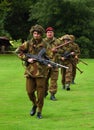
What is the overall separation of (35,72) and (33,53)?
449 mm

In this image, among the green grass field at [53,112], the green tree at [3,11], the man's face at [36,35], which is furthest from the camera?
the green tree at [3,11]

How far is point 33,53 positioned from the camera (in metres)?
11.6

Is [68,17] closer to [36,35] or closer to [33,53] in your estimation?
[33,53]

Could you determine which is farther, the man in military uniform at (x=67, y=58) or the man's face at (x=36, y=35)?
the man in military uniform at (x=67, y=58)

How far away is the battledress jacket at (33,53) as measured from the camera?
37.8ft

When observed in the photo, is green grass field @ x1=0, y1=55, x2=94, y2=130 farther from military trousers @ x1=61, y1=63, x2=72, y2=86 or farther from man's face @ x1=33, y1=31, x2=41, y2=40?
man's face @ x1=33, y1=31, x2=41, y2=40

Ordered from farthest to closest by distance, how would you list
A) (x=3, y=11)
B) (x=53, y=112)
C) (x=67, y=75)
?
1. (x=3, y=11)
2. (x=67, y=75)
3. (x=53, y=112)

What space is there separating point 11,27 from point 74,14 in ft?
35.1

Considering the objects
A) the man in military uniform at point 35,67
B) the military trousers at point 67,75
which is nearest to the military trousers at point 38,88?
→ the man in military uniform at point 35,67

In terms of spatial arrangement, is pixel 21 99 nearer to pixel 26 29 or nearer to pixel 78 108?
pixel 78 108

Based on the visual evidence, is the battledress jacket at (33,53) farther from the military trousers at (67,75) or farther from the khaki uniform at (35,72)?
the military trousers at (67,75)

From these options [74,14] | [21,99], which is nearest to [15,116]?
[21,99]

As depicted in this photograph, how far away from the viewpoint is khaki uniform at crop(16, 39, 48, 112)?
11516 mm

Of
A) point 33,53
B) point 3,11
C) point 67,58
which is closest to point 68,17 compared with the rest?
point 3,11
